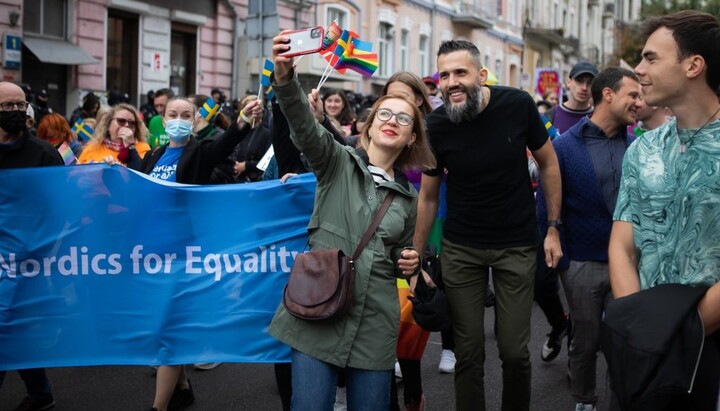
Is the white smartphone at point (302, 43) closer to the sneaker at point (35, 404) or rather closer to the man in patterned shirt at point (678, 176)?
the man in patterned shirt at point (678, 176)

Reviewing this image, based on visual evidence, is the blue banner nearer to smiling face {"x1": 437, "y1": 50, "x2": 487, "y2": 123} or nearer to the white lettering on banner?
the white lettering on banner

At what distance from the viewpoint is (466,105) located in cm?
437

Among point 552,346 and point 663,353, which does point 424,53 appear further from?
point 663,353

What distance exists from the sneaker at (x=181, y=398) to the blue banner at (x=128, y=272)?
657mm

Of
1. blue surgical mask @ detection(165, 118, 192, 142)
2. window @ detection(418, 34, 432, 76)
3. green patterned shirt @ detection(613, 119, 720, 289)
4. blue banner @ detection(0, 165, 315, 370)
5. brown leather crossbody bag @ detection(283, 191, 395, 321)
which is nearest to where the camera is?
green patterned shirt @ detection(613, 119, 720, 289)

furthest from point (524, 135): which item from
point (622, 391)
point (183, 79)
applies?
point (183, 79)

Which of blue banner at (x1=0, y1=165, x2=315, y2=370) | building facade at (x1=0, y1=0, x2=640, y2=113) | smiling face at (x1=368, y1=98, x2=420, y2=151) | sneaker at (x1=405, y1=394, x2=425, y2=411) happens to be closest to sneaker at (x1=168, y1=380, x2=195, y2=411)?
blue banner at (x1=0, y1=165, x2=315, y2=370)

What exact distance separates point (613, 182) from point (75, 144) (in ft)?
18.3

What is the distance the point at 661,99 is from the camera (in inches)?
110

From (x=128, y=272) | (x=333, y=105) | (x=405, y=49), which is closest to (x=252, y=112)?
(x=128, y=272)

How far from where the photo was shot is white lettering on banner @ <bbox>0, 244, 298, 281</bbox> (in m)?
4.89

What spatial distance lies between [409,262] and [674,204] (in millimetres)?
1120

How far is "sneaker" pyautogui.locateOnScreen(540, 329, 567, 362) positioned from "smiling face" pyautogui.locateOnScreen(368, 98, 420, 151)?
329 cm

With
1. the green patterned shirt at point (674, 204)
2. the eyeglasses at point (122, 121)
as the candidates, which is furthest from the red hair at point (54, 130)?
the green patterned shirt at point (674, 204)
